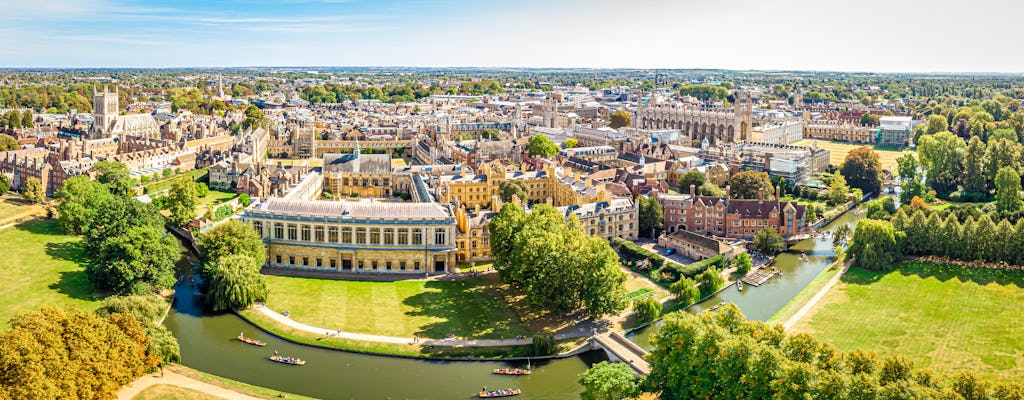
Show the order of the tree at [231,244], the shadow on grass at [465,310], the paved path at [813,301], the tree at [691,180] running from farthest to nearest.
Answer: the tree at [691,180] < the tree at [231,244] < the paved path at [813,301] < the shadow on grass at [465,310]

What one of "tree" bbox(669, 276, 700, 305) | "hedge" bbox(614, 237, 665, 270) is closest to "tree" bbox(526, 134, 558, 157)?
"hedge" bbox(614, 237, 665, 270)

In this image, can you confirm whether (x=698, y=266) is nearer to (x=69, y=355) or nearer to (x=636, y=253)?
(x=636, y=253)

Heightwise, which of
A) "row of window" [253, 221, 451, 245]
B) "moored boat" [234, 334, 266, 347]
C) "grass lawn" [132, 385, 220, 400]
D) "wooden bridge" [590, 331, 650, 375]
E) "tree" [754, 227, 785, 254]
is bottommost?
"grass lawn" [132, 385, 220, 400]

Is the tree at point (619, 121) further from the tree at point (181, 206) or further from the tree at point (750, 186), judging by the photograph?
the tree at point (181, 206)

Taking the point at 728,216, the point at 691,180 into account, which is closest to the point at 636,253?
the point at 728,216

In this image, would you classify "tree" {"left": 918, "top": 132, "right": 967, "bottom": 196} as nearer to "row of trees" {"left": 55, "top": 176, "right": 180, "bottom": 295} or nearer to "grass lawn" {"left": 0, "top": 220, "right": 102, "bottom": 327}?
"row of trees" {"left": 55, "top": 176, "right": 180, "bottom": 295}

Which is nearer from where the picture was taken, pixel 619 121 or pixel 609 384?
pixel 609 384

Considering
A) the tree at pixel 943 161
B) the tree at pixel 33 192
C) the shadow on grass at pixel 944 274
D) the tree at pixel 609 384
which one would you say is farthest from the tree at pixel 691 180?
the tree at pixel 33 192
